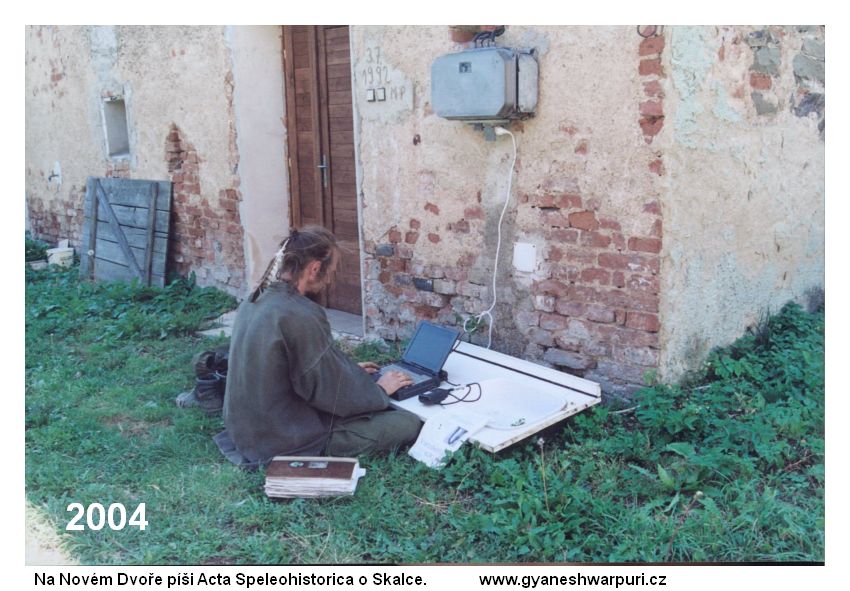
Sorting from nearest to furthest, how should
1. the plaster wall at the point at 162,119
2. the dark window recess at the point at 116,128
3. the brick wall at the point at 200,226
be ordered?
1. the plaster wall at the point at 162,119
2. the brick wall at the point at 200,226
3. the dark window recess at the point at 116,128

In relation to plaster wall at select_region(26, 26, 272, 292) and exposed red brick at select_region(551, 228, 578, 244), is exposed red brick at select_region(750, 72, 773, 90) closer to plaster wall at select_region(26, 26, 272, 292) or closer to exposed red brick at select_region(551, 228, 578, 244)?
exposed red brick at select_region(551, 228, 578, 244)

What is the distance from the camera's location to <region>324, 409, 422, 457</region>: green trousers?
143 inches

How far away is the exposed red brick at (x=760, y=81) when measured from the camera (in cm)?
416

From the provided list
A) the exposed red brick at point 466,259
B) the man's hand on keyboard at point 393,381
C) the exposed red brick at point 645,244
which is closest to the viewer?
the exposed red brick at point 645,244

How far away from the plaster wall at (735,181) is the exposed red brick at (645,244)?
0.04 meters

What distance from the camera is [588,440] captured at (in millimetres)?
3709

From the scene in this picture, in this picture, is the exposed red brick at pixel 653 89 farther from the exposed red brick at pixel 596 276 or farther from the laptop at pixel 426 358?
the laptop at pixel 426 358

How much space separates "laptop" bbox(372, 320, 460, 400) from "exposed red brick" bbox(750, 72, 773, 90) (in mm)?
2073

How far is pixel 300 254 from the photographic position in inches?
137

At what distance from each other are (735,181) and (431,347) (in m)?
1.86

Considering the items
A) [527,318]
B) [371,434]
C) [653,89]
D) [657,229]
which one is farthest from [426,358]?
[653,89]

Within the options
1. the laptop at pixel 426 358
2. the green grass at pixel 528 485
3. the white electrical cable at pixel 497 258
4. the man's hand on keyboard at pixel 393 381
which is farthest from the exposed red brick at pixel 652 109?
the man's hand on keyboard at pixel 393 381

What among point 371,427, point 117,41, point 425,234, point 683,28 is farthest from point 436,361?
point 117,41

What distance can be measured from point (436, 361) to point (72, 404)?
7.28 feet
